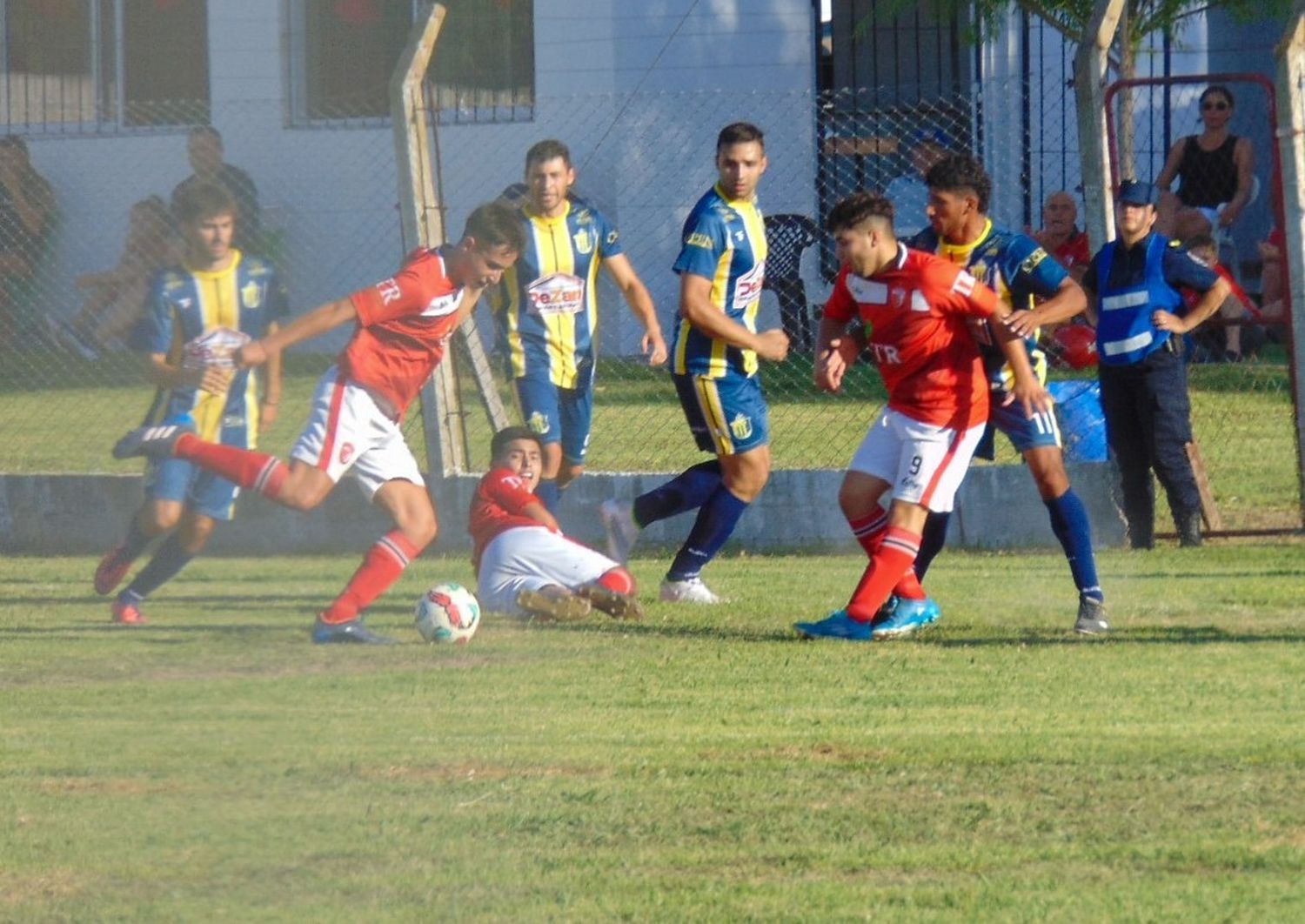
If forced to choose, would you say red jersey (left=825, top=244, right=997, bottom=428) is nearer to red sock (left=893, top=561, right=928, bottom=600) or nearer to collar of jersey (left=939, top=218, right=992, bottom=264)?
collar of jersey (left=939, top=218, right=992, bottom=264)

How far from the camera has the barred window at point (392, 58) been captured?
15930mm

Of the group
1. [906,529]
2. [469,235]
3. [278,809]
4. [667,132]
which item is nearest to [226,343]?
[469,235]

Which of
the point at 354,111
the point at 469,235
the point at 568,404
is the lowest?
the point at 568,404

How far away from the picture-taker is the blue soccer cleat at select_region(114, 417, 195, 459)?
28.6 ft

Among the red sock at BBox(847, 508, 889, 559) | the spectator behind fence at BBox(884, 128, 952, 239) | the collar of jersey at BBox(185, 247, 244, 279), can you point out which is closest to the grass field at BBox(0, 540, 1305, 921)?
the red sock at BBox(847, 508, 889, 559)

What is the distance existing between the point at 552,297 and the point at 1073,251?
519 centimetres

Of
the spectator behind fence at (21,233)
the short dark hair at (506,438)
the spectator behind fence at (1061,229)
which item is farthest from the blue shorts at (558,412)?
the spectator behind fence at (21,233)

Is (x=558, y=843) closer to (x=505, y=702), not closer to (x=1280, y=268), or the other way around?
(x=505, y=702)

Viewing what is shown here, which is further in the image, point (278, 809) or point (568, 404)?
point (568, 404)

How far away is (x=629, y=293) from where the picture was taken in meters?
9.80

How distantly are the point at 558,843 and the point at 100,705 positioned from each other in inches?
92.1

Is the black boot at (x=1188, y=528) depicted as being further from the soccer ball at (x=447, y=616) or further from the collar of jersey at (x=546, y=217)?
the soccer ball at (x=447, y=616)

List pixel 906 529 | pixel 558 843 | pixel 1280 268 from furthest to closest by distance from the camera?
pixel 1280 268 → pixel 906 529 → pixel 558 843

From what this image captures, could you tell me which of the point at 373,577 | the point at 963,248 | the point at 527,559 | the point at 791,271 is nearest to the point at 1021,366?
the point at 963,248
